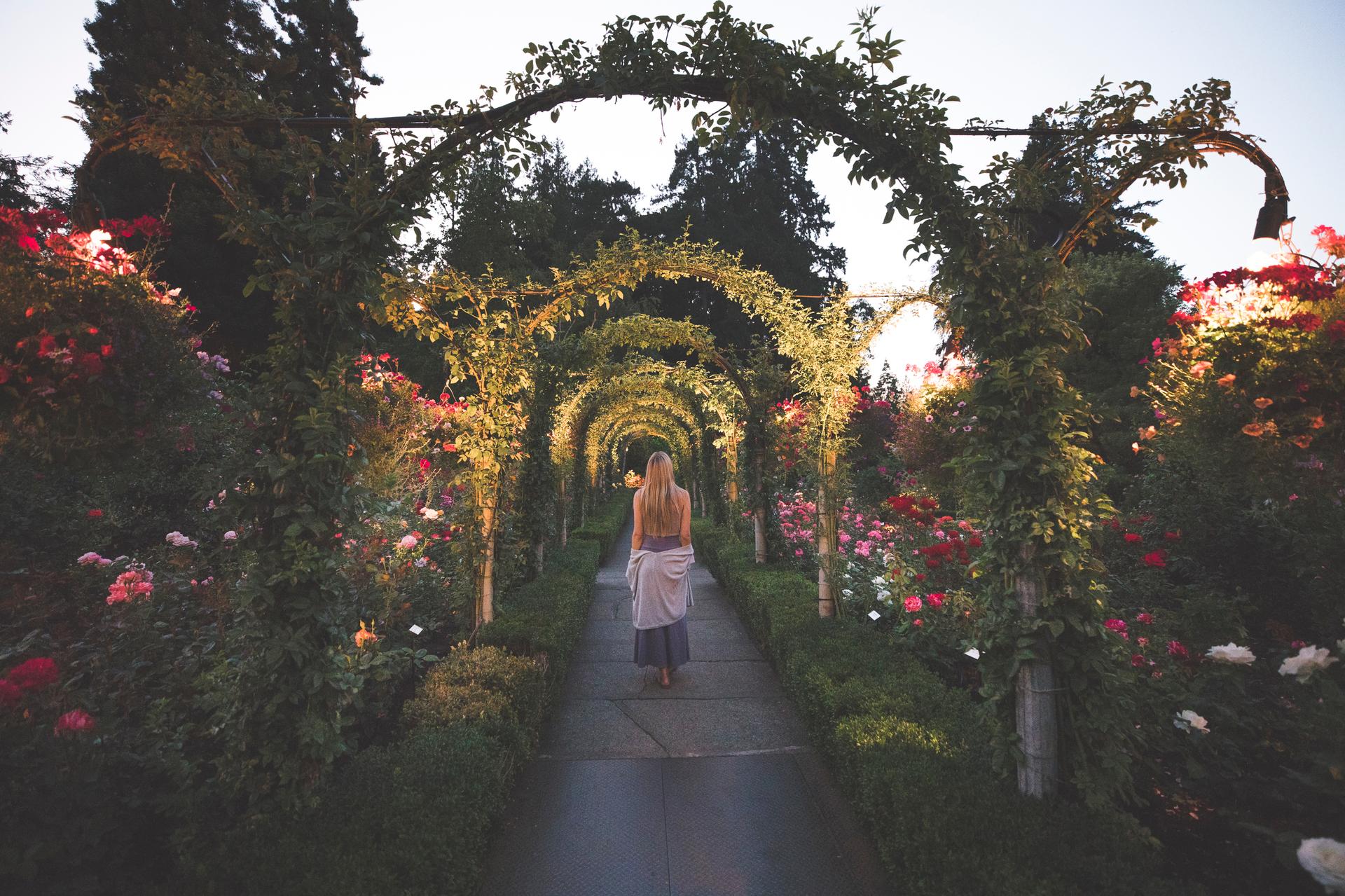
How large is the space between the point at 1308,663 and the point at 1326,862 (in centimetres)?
72

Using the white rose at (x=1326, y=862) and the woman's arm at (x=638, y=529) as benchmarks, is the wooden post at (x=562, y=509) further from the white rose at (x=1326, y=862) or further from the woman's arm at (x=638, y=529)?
the white rose at (x=1326, y=862)

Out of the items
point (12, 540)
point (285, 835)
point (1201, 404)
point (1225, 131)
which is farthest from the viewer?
point (12, 540)

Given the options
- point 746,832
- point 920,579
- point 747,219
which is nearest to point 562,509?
point 920,579

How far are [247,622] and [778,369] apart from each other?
5567 mm

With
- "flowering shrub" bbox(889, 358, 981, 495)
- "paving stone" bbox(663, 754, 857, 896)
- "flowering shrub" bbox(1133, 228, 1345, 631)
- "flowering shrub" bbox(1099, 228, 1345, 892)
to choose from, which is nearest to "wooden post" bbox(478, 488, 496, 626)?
"paving stone" bbox(663, 754, 857, 896)

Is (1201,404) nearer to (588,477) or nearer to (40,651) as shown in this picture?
(40,651)

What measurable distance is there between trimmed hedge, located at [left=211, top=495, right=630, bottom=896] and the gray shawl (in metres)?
0.85

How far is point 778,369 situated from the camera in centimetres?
690

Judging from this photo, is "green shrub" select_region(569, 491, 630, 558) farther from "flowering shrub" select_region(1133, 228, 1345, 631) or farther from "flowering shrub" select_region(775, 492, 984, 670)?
"flowering shrub" select_region(1133, 228, 1345, 631)

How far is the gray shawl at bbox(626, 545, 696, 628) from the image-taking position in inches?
180

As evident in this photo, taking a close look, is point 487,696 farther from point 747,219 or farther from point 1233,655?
point 747,219

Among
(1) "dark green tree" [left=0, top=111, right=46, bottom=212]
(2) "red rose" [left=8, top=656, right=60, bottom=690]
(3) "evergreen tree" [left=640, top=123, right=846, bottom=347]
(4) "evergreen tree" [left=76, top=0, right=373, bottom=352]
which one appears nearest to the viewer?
(2) "red rose" [left=8, top=656, right=60, bottom=690]

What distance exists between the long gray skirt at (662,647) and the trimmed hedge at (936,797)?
36.2 inches

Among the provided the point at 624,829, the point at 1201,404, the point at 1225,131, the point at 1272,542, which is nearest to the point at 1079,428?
the point at 1225,131
